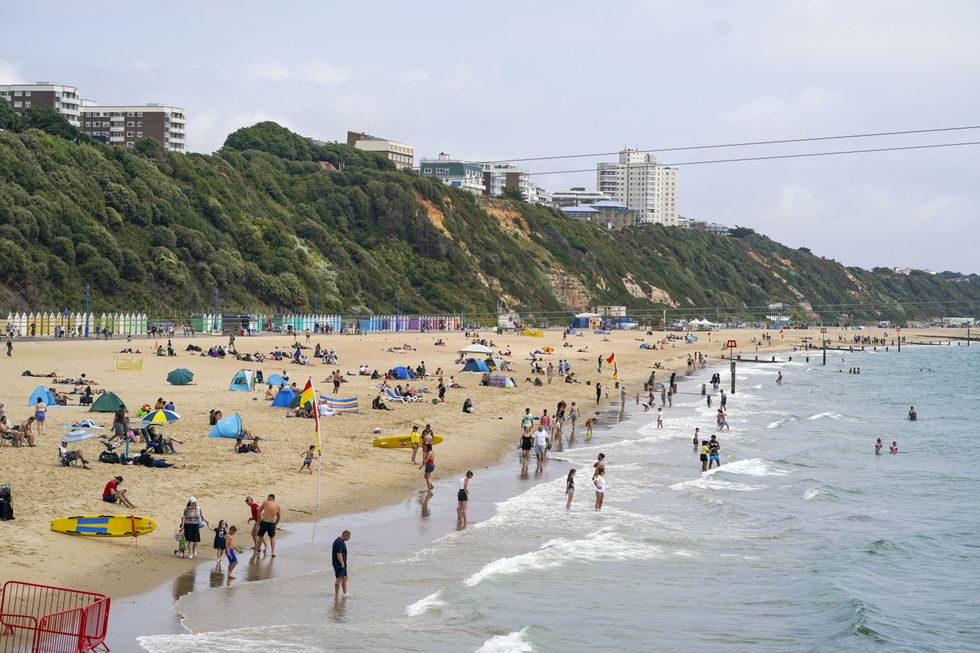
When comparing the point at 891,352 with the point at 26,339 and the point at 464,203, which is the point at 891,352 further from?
the point at 26,339

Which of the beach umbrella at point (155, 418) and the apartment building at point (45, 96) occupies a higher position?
the apartment building at point (45, 96)

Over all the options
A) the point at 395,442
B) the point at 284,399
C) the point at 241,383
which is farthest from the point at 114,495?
the point at 241,383

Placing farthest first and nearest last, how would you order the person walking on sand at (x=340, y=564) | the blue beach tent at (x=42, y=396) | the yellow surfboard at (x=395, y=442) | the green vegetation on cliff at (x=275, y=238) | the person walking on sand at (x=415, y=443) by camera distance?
the green vegetation on cliff at (x=275, y=238) → the yellow surfboard at (x=395, y=442) → the person walking on sand at (x=415, y=443) → the blue beach tent at (x=42, y=396) → the person walking on sand at (x=340, y=564)

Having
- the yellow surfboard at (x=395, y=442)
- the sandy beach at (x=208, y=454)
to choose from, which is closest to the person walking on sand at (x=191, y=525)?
the sandy beach at (x=208, y=454)

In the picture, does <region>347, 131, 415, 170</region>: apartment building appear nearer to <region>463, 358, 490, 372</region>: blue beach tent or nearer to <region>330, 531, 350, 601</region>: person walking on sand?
<region>463, 358, 490, 372</region>: blue beach tent

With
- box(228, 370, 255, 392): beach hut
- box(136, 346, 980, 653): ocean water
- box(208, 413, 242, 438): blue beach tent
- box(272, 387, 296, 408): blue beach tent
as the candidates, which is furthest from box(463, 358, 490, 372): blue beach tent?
box(208, 413, 242, 438): blue beach tent

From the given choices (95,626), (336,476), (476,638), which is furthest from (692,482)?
(95,626)

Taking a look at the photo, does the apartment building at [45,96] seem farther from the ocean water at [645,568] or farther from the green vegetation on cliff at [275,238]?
the ocean water at [645,568]
